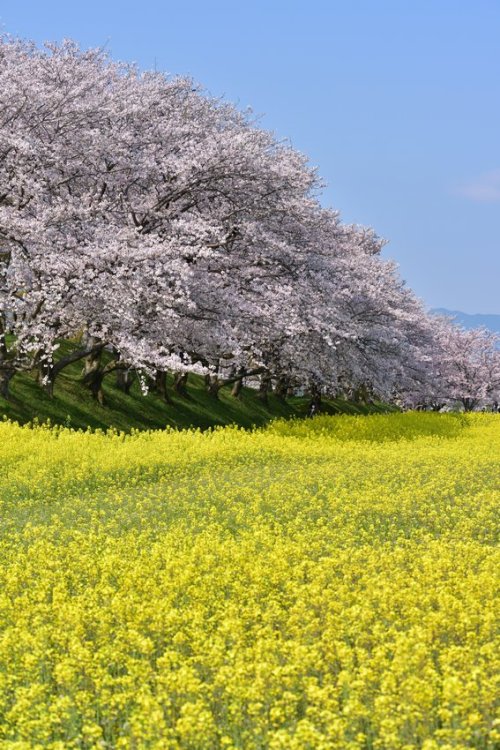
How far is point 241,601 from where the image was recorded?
34.8 ft

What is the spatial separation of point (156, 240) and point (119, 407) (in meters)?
9.51

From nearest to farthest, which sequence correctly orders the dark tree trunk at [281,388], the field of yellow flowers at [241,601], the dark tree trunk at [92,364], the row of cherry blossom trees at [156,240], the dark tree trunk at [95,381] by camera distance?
the field of yellow flowers at [241,601] → the row of cherry blossom trees at [156,240] → the dark tree trunk at [92,364] → the dark tree trunk at [95,381] → the dark tree trunk at [281,388]

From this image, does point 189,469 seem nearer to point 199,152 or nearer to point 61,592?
point 61,592

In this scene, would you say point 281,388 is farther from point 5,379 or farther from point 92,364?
point 5,379

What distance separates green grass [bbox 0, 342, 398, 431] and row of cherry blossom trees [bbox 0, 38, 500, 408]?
0.94 metres

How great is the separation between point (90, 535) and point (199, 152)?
23247 millimetres

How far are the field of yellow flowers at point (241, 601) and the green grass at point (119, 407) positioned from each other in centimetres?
758

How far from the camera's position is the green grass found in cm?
3297

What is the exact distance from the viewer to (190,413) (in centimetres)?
4200

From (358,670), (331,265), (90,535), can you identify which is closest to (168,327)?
(331,265)

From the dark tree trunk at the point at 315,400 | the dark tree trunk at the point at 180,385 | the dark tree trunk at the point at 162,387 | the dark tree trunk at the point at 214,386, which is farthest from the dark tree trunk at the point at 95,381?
the dark tree trunk at the point at 315,400

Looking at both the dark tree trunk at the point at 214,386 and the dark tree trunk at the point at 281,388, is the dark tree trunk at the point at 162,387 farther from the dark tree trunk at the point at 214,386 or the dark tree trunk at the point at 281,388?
the dark tree trunk at the point at 281,388

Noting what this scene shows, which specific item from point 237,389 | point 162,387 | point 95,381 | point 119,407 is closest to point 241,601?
point 95,381

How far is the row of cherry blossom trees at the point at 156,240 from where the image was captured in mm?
28859
